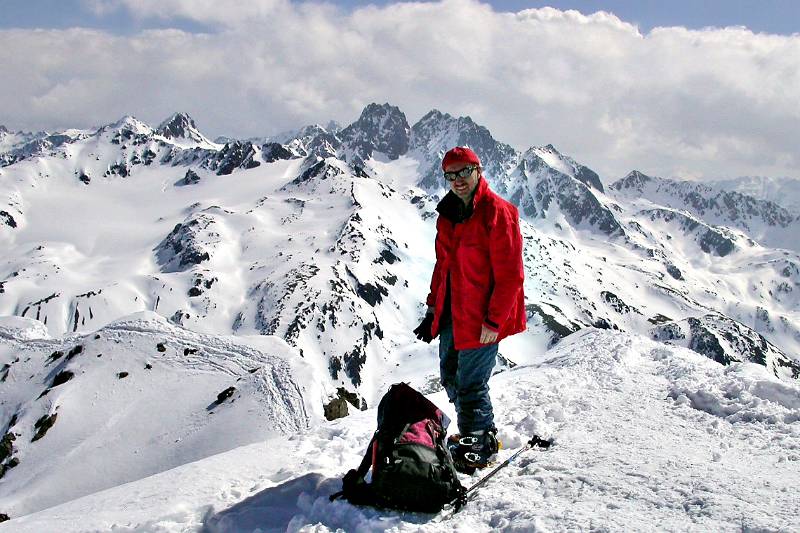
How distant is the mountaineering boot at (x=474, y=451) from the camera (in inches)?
266

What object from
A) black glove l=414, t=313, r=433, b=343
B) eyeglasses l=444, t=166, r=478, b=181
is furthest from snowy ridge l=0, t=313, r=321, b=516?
eyeglasses l=444, t=166, r=478, b=181

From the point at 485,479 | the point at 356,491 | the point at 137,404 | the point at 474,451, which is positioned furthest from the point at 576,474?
the point at 137,404

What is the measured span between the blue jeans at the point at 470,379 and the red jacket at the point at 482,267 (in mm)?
279

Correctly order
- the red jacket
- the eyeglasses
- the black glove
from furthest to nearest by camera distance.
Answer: the black glove < the eyeglasses < the red jacket

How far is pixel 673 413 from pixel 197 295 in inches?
7959

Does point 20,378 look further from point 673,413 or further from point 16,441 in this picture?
point 673,413

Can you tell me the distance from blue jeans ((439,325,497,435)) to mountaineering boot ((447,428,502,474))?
0.11 m

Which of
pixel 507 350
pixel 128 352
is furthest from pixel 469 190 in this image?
pixel 507 350

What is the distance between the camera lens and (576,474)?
240 inches

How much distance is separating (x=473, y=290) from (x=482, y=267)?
0.32 m

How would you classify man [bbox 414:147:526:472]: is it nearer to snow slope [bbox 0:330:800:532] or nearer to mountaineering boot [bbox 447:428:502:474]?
mountaineering boot [bbox 447:428:502:474]

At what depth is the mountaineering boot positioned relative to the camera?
675cm

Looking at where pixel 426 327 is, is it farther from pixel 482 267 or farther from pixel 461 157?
pixel 461 157

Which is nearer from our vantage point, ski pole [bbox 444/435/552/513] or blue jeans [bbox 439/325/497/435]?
ski pole [bbox 444/435/552/513]
